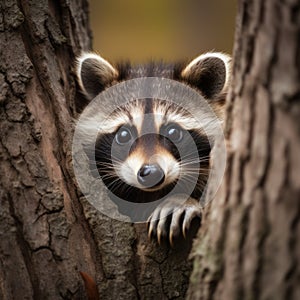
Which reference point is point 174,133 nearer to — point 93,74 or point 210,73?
point 210,73

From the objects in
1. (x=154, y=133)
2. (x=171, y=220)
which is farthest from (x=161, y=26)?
(x=171, y=220)

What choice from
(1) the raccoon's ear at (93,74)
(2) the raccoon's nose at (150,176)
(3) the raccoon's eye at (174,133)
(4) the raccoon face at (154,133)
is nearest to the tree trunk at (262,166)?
(2) the raccoon's nose at (150,176)

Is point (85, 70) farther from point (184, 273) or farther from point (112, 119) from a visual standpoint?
point (184, 273)

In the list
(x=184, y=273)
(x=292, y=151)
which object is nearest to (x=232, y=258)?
(x=292, y=151)

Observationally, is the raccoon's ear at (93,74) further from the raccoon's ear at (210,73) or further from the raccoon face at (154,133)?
the raccoon's ear at (210,73)

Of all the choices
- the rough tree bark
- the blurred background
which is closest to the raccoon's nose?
the rough tree bark

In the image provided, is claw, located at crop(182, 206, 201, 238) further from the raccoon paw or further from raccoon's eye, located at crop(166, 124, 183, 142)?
raccoon's eye, located at crop(166, 124, 183, 142)

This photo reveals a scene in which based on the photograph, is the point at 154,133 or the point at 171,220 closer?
the point at 171,220
